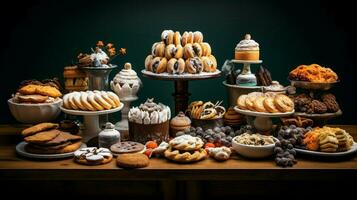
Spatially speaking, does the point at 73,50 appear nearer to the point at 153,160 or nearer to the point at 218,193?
the point at 153,160

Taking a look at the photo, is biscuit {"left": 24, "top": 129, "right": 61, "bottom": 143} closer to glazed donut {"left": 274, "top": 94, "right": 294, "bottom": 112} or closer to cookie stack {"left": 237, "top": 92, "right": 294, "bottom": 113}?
cookie stack {"left": 237, "top": 92, "right": 294, "bottom": 113}

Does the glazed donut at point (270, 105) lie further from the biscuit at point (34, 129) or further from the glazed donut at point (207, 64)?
the biscuit at point (34, 129)

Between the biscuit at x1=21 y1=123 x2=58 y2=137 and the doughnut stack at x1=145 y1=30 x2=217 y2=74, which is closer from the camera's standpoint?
the biscuit at x1=21 y1=123 x2=58 y2=137

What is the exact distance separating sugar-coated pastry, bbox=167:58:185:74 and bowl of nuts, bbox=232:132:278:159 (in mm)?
621

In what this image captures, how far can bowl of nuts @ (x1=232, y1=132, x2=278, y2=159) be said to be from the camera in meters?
2.61

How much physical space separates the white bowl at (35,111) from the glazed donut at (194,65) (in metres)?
0.87

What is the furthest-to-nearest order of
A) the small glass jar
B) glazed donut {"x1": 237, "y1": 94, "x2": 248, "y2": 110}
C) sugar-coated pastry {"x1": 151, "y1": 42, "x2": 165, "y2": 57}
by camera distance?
sugar-coated pastry {"x1": 151, "y1": 42, "x2": 165, "y2": 57}
glazed donut {"x1": 237, "y1": 94, "x2": 248, "y2": 110}
the small glass jar

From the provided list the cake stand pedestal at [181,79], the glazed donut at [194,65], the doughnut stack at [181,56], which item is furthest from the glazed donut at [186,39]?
the cake stand pedestal at [181,79]

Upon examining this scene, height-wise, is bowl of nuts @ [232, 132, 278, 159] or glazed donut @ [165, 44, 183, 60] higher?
glazed donut @ [165, 44, 183, 60]

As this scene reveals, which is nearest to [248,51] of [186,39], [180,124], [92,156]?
[186,39]

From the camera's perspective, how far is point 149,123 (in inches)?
111

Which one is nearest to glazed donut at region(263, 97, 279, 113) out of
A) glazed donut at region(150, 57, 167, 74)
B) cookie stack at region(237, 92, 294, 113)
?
cookie stack at region(237, 92, 294, 113)

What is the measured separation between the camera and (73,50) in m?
3.75
